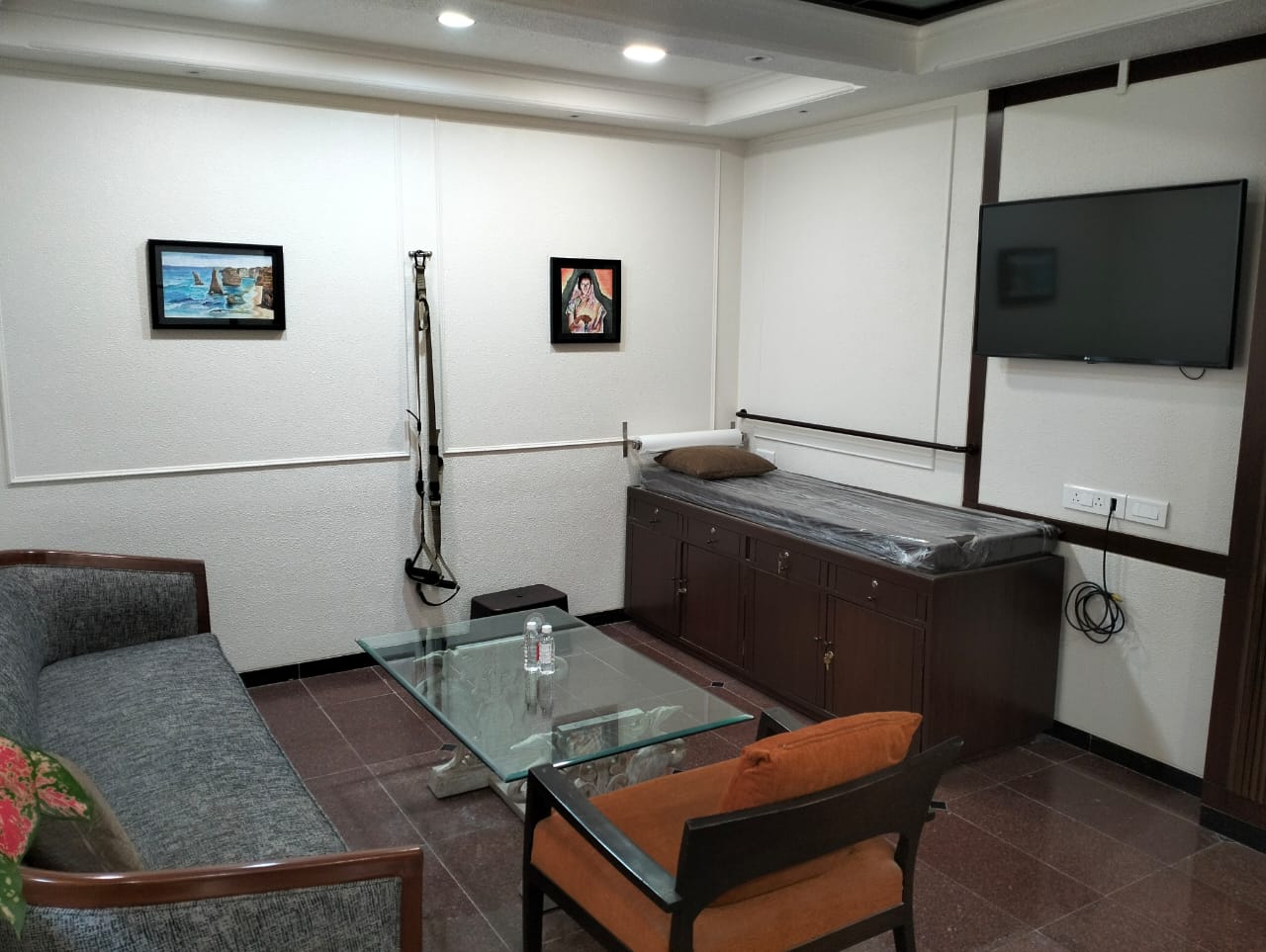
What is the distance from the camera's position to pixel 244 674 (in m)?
4.36

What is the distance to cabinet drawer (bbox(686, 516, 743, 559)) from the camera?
14.7 feet

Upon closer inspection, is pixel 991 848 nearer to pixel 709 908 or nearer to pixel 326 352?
Result: pixel 709 908

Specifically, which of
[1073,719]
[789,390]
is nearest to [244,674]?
[789,390]

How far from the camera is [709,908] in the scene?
2.01 meters

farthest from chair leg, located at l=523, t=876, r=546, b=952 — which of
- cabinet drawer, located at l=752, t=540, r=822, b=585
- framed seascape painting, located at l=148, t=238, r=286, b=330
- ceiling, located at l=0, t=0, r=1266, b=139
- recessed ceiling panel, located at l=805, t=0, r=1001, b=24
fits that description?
recessed ceiling panel, located at l=805, t=0, r=1001, b=24

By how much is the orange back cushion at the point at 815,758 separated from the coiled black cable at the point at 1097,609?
1.93 m

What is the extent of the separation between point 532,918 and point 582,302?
124 inches

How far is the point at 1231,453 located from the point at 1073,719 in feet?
3.90

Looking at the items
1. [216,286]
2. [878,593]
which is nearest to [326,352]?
[216,286]

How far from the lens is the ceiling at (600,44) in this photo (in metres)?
3.14

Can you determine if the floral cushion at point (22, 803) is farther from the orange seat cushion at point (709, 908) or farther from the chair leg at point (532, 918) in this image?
the chair leg at point (532, 918)

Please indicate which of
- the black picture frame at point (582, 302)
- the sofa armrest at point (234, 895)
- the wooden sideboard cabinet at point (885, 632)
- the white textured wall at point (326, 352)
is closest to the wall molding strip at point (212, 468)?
the white textured wall at point (326, 352)

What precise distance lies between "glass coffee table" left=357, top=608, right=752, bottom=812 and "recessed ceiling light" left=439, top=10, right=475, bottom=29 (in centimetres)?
203

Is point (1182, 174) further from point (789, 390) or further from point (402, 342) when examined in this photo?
point (402, 342)
